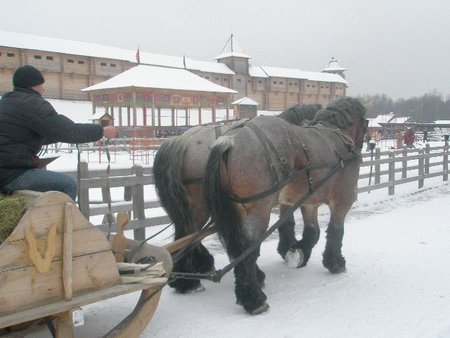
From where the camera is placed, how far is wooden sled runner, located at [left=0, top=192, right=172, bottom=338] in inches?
88.4

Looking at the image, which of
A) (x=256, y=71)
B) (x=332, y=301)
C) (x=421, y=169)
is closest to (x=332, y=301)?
(x=332, y=301)

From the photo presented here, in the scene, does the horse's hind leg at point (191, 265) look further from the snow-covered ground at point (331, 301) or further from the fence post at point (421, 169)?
the fence post at point (421, 169)

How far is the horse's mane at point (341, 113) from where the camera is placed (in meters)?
5.48

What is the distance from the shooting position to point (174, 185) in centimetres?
401

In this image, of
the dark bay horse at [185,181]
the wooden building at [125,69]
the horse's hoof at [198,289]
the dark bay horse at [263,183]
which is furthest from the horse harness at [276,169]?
the wooden building at [125,69]

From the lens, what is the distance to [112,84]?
26438 millimetres

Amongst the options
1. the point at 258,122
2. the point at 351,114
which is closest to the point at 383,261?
the point at 351,114

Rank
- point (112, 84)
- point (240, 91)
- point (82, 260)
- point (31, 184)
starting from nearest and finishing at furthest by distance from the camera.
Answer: point (82, 260) < point (31, 184) < point (112, 84) < point (240, 91)

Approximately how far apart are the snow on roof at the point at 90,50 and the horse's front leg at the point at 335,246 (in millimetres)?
39306

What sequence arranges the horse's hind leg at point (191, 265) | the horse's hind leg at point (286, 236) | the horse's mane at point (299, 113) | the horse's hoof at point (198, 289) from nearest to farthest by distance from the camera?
the horse's hind leg at point (191, 265), the horse's hoof at point (198, 289), the horse's hind leg at point (286, 236), the horse's mane at point (299, 113)

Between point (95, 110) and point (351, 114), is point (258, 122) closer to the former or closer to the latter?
point (351, 114)

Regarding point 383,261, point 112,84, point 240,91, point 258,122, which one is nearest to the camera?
point 258,122

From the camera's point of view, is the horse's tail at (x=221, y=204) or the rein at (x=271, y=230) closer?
the rein at (x=271, y=230)

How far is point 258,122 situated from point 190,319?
1.91m
